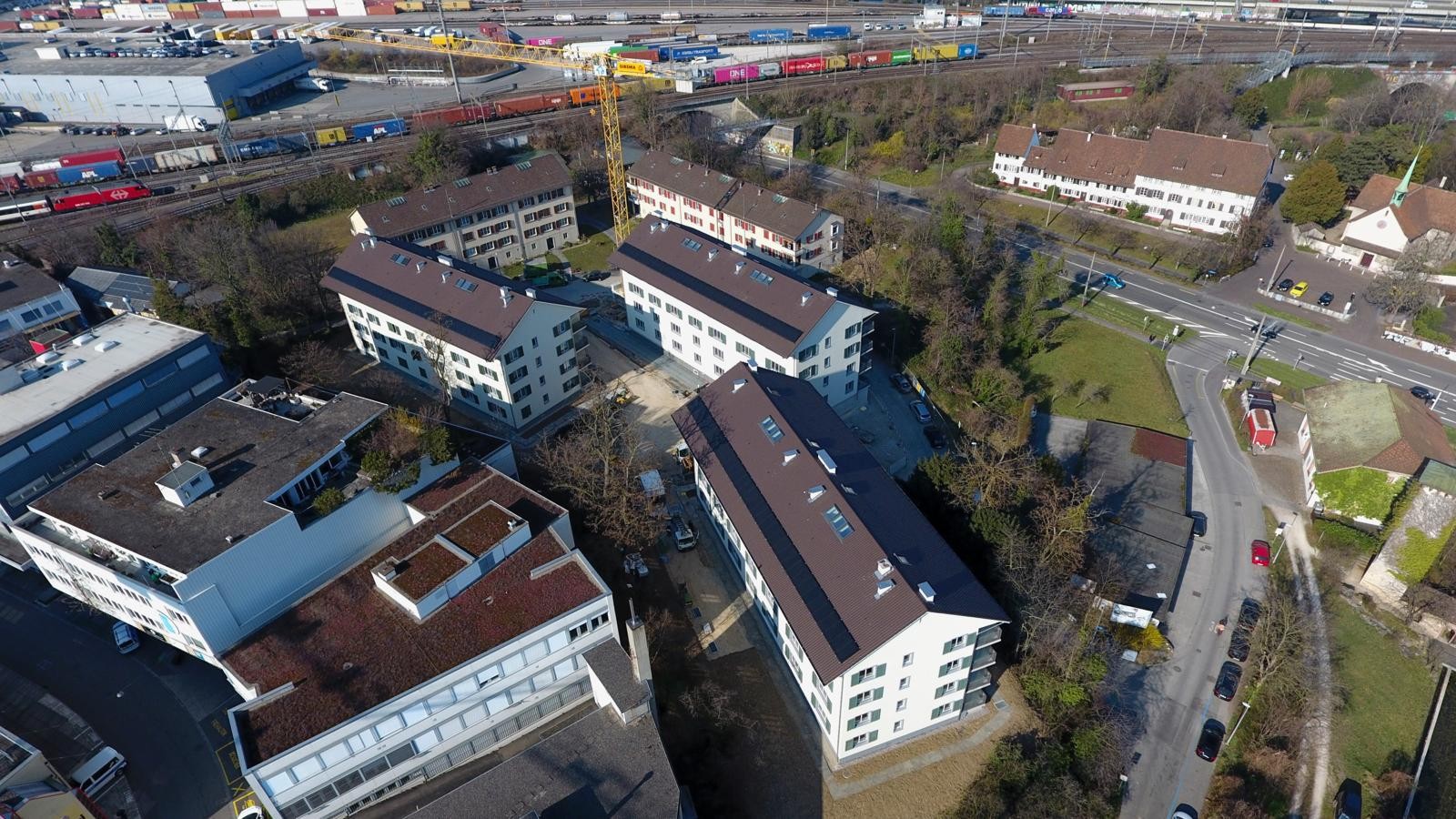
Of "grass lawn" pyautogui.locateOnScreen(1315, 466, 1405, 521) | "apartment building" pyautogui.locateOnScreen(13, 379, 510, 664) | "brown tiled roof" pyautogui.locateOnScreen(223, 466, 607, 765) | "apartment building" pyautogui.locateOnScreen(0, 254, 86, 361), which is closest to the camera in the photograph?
"brown tiled roof" pyautogui.locateOnScreen(223, 466, 607, 765)

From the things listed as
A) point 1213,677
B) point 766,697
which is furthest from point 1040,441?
point 766,697

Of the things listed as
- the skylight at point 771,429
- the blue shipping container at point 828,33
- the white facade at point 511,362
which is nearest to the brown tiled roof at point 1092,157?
the white facade at point 511,362

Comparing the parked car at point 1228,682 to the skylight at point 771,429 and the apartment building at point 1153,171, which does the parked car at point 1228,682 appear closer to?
the skylight at point 771,429

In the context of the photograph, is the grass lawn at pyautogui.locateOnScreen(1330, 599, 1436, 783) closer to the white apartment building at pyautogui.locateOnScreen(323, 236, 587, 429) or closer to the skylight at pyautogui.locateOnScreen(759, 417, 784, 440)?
the skylight at pyautogui.locateOnScreen(759, 417, 784, 440)

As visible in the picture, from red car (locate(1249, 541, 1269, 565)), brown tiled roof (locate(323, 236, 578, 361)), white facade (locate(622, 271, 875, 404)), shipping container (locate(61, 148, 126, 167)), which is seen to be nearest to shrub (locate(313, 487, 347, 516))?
brown tiled roof (locate(323, 236, 578, 361))

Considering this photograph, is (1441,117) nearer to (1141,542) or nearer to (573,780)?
(1141,542)
